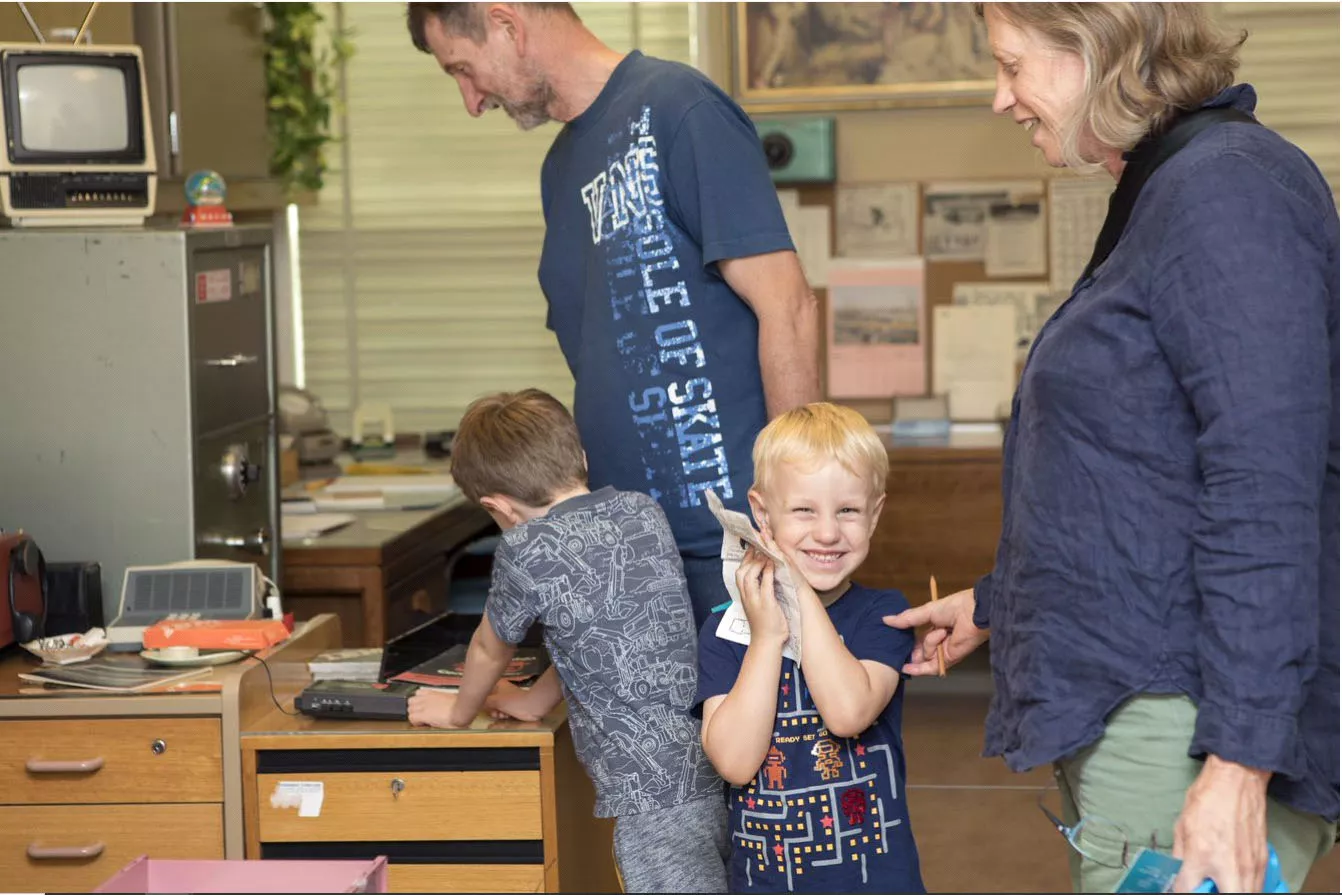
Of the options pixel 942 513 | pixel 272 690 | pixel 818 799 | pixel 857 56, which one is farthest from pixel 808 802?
pixel 857 56

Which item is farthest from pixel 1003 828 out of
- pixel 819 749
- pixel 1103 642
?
pixel 1103 642

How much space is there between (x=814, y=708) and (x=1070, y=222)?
3428 mm

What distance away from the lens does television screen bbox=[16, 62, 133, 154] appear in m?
2.94

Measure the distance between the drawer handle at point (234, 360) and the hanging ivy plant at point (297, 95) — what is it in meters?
2.02

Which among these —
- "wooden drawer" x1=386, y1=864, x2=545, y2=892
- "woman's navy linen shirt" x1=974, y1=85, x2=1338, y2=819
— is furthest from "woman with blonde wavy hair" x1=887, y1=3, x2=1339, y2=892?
"wooden drawer" x1=386, y1=864, x2=545, y2=892

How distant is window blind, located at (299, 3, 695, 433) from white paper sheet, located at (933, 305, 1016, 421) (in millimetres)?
1217

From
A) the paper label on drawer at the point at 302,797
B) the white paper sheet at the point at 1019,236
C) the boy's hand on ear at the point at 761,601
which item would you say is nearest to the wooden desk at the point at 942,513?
the white paper sheet at the point at 1019,236

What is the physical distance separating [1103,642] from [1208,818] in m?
0.19

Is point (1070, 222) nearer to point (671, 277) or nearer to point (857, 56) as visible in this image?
point (857, 56)

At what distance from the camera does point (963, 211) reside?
16.8 feet

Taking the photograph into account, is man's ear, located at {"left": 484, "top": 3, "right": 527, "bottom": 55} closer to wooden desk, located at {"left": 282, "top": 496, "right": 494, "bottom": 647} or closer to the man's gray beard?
the man's gray beard

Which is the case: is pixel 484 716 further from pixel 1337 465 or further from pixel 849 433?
pixel 1337 465

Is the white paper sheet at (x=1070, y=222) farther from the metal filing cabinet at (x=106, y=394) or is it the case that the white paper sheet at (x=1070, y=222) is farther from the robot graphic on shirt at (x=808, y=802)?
the robot graphic on shirt at (x=808, y=802)

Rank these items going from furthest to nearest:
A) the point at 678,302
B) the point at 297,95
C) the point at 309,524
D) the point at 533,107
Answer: the point at 297,95
the point at 309,524
the point at 533,107
the point at 678,302
